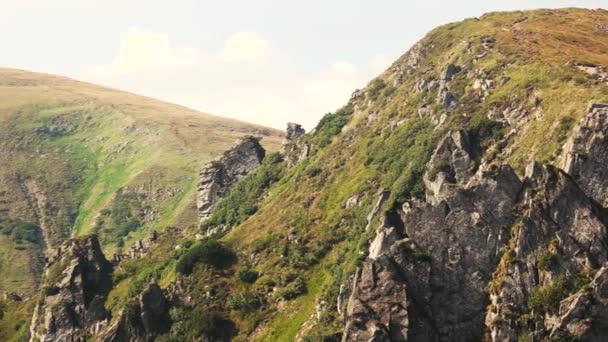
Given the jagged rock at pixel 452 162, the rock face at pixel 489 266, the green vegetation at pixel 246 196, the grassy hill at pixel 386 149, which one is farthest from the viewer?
the green vegetation at pixel 246 196

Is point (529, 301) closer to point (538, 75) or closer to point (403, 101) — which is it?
point (538, 75)

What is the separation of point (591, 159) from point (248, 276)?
199 ft

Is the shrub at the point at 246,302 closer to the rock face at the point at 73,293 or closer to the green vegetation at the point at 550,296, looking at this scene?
the rock face at the point at 73,293

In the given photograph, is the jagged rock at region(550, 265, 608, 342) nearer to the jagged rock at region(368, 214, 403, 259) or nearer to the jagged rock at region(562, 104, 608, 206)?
the jagged rock at region(562, 104, 608, 206)

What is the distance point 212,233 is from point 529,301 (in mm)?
95867

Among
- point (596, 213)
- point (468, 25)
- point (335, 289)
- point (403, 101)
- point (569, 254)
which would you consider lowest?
point (335, 289)

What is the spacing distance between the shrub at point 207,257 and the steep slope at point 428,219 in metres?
0.29

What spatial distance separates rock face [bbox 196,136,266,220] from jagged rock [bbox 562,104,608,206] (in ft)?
382

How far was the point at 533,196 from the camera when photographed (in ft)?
259

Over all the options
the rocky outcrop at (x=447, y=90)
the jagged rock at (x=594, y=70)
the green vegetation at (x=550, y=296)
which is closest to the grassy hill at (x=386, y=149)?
the jagged rock at (x=594, y=70)

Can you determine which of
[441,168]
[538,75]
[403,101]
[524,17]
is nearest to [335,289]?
[441,168]

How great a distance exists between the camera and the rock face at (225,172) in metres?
190

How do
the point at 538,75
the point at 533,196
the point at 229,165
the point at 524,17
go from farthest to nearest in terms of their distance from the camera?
the point at 229,165
the point at 524,17
the point at 538,75
the point at 533,196

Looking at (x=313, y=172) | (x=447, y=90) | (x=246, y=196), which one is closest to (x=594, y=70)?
(x=447, y=90)
